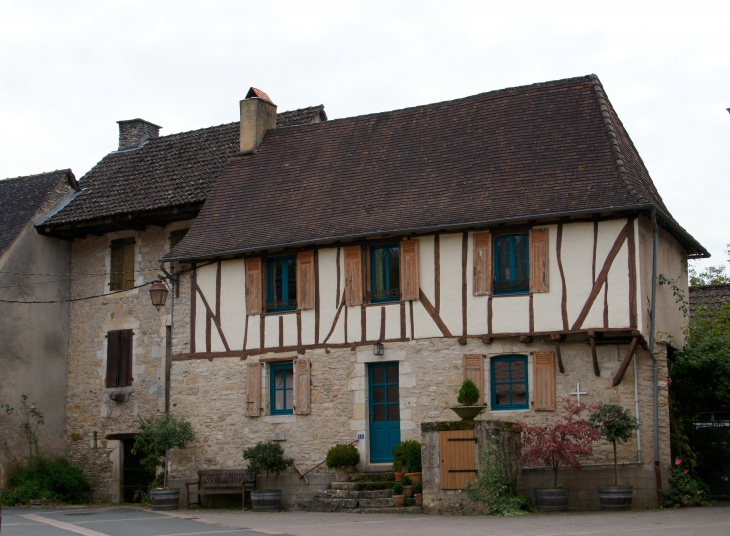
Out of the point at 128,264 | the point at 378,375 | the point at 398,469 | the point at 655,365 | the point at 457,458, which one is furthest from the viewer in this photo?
the point at 128,264

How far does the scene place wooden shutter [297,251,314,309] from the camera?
60.4 feet

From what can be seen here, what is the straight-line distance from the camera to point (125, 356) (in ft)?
70.4

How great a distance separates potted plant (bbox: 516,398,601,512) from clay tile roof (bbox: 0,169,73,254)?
11.8 meters

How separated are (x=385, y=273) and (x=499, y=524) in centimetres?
573

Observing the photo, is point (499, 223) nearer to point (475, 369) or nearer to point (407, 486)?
point (475, 369)

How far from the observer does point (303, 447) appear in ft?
59.3

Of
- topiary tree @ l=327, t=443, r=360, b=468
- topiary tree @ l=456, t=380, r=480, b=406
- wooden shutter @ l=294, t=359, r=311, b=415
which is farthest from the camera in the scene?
wooden shutter @ l=294, t=359, r=311, b=415

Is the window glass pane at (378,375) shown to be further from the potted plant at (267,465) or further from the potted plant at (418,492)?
the potted plant at (418,492)

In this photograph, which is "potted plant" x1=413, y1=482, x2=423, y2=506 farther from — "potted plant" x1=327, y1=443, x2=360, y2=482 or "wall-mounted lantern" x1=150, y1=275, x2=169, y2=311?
"wall-mounted lantern" x1=150, y1=275, x2=169, y2=311

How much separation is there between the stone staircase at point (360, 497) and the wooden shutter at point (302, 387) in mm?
1599

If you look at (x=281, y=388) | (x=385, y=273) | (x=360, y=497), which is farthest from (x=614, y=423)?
(x=281, y=388)

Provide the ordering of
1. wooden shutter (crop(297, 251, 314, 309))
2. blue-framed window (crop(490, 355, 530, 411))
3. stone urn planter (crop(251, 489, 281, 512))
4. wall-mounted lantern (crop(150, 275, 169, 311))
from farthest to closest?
wall-mounted lantern (crop(150, 275, 169, 311)) < wooden shutter (crop(297, 251, 314, 309)) < stone urn planter (crop(251, 489, 281, 512)) < blue-framed window (crop(490, 355, 530, 411))

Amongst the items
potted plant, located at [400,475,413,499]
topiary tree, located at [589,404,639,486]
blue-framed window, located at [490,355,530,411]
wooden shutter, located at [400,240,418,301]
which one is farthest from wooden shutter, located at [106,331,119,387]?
topiary tree, located at [589,404,639,486]

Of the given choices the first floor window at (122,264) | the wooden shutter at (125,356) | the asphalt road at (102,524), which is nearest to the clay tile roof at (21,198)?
the first floor window at (122,264)
